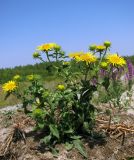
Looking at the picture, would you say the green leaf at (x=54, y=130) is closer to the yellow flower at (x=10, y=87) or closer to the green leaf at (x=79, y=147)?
the green leaf at (x=79, y=147)

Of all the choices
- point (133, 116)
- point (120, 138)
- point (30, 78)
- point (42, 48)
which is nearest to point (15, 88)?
point (30, 78)

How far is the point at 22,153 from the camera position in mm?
5480

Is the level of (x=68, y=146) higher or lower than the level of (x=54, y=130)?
lower

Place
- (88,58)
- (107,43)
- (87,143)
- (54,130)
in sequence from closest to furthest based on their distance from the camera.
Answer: (88,58)
(107,43)
(54,130)
(87,143)

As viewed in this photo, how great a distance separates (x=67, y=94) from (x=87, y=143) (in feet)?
2.69

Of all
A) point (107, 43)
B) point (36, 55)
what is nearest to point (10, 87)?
point (36, 55)

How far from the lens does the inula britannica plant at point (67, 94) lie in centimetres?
506

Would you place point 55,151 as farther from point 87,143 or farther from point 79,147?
point 87,143

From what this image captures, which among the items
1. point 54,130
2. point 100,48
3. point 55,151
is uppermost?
point 100,48

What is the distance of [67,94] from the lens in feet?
17.0

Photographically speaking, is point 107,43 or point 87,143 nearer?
point 107,43

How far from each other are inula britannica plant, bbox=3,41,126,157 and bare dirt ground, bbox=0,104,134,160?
0.44ft

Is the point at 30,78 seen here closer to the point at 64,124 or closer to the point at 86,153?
the point at 64,124

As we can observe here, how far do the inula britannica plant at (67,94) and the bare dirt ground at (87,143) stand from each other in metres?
0.13
